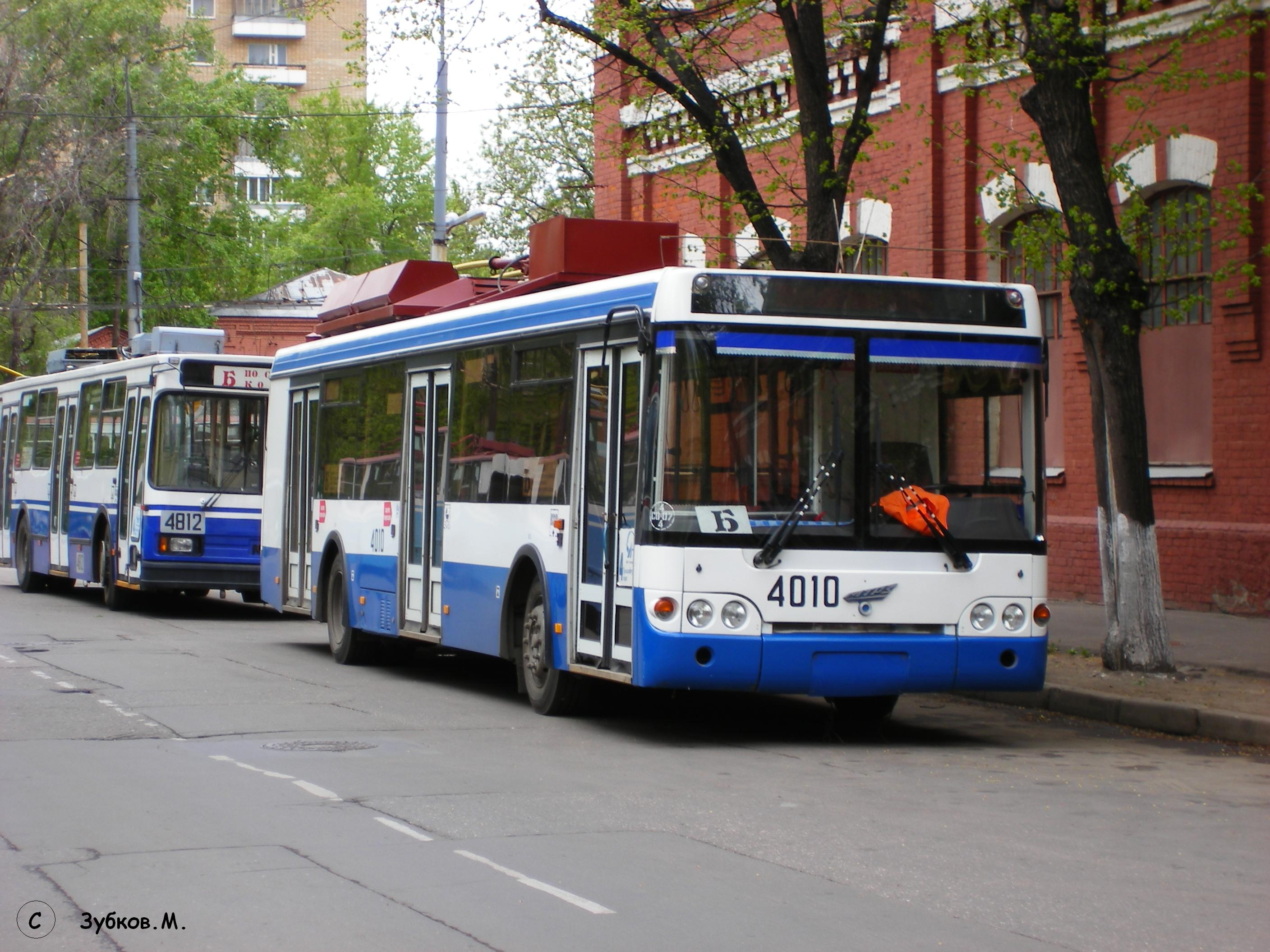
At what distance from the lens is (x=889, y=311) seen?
1045cm

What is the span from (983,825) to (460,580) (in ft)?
18.7

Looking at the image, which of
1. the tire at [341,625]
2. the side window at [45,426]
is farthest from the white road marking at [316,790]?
the side window at [45,426]

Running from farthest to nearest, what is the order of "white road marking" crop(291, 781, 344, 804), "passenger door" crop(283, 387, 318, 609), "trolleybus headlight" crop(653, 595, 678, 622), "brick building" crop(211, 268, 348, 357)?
"brick building" crop(211, 268, 348, 357), "passenger door" crop(283, 387, 318, 609), "trolleybus headlight" crop(653, 595, 678, 622), "white road marking" crop(291, 781, 344, 804)

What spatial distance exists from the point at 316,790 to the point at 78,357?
61.2 ft

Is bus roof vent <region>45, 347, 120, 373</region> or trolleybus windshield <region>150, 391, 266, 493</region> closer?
trolleybus windshield <region>150, 391, 266, 493</region>

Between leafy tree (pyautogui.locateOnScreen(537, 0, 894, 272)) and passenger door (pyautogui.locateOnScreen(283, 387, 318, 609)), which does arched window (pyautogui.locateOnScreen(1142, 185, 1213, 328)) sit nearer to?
leafy tree (pyautogui.locateOnScreen(537, 0, 894, 272))

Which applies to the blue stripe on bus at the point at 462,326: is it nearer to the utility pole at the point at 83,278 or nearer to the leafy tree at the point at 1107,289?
the leafy tree at the point at 1107,289

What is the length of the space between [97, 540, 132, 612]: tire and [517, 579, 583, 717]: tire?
34.5 ft

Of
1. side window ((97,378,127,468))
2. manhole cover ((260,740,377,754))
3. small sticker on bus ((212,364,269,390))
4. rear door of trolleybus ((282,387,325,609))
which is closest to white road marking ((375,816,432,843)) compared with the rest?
manhole cover ((260,740,377,754))

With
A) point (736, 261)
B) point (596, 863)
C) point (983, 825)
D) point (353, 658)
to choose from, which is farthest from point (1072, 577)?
point (596, 863)

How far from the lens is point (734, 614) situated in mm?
10000

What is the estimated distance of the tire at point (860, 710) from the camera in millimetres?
11602

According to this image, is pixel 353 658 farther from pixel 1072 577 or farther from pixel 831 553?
pixel 1072 577

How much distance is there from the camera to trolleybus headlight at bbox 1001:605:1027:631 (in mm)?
10555
